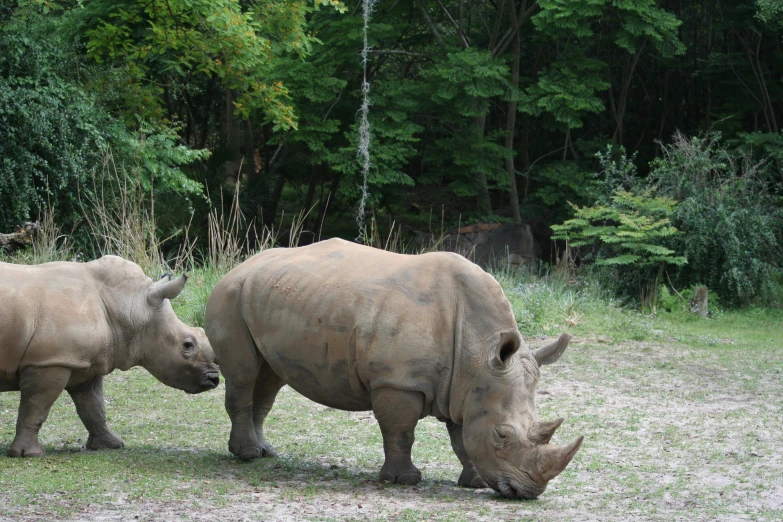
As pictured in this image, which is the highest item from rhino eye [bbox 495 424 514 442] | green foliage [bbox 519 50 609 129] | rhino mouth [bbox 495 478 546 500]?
green foliage [bbox 519 50 609 129]

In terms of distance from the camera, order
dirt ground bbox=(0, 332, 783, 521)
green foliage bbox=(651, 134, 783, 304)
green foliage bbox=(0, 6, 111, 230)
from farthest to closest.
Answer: green foliage bbox=(651, 134, 783, 304)
green foliage bbox=(0, 6, 111, 230)
dirt ground bbox=(0, 332, 783, 521)

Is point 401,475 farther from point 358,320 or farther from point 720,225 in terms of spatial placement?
point 720,225

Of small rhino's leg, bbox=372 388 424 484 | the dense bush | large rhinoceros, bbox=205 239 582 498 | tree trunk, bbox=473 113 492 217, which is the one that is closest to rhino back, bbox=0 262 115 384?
large rhinoceros, bbox=205 239 582 498

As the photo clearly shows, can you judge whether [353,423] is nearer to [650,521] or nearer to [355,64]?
[650,521]

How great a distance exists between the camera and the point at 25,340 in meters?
6.32

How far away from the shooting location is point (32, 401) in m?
6.38

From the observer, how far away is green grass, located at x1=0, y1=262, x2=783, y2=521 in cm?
531

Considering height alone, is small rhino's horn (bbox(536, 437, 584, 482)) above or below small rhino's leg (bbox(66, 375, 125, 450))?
above

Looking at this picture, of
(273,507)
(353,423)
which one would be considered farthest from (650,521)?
(353,423)

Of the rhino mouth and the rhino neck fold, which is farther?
the rhino neck fold

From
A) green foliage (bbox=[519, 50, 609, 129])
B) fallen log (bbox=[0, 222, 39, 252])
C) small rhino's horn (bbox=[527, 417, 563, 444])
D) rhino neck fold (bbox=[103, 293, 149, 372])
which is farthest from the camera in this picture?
green foliage (bbox=[519, 50, 609, 129])

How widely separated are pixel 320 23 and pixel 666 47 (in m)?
7.08

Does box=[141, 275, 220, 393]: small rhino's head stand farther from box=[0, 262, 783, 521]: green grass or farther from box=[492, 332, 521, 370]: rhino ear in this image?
box=[492, 332, 521, 370]: rhino ear

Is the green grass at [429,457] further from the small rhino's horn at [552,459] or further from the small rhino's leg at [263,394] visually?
the small rhino's leg at [263,394]
